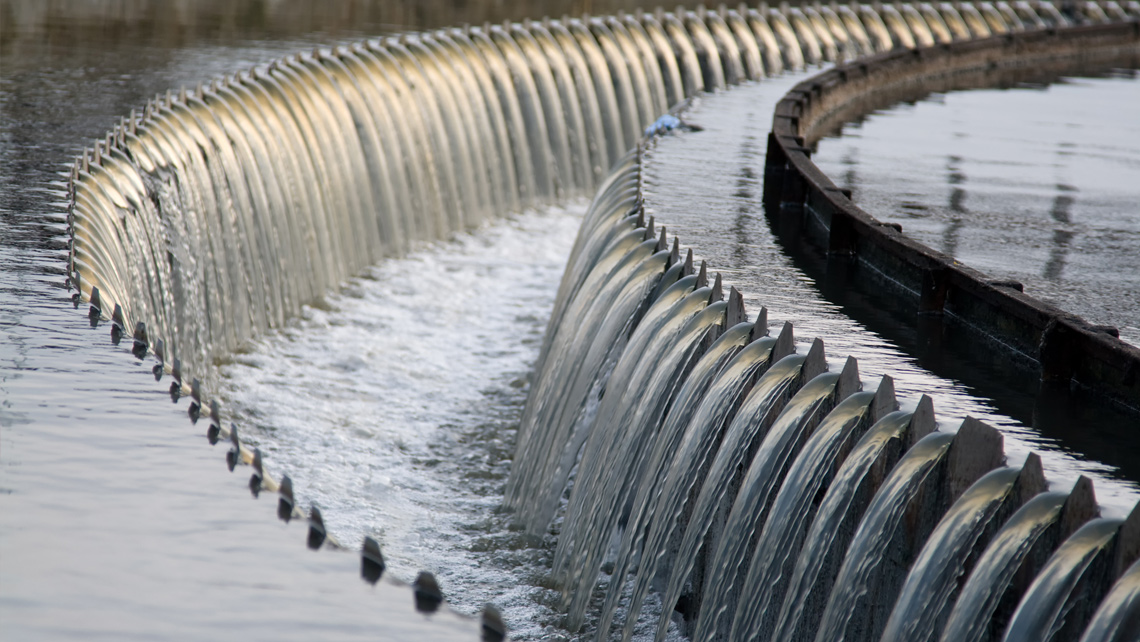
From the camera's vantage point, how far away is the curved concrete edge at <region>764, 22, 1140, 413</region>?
236 inches

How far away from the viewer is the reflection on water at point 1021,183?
26.2ft

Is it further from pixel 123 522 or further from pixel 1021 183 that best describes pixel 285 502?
pixel 1021 183

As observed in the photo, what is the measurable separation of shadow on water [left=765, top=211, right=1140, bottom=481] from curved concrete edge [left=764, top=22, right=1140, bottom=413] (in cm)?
7

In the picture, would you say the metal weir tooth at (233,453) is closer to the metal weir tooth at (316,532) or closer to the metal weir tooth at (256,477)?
the metal weir tooth at (256,477)

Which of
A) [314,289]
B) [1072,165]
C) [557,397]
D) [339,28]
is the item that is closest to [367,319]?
[314,289]

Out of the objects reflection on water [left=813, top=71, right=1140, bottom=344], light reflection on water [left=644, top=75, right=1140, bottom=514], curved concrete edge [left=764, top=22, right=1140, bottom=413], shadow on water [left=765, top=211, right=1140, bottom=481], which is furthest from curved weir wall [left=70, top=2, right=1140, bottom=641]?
reflection on water [left=813, top=71, right=1140, bottom=344]

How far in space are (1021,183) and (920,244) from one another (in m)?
3.82

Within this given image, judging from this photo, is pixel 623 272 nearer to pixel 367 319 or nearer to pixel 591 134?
pixel 367 319

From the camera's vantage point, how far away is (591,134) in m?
18.3

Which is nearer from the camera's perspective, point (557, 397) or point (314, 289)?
point (557, 397)

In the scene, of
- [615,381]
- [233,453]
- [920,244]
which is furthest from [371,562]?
[920,244]

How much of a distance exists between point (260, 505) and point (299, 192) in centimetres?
Answer: 872

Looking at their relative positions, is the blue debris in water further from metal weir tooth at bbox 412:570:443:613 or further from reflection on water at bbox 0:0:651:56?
metal weir tooth at bbox 412:570:443:613

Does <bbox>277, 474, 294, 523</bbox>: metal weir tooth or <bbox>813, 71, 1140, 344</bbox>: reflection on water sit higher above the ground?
<bbox>813, 71, 1140, 344</bbox>: reflection on water
